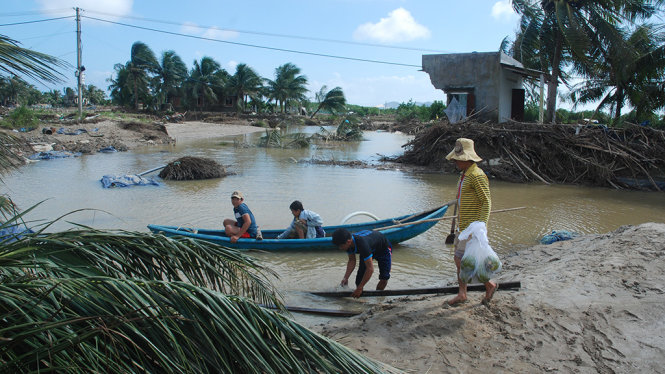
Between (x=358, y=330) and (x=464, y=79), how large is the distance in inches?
671

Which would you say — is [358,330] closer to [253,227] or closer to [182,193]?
[253,227]

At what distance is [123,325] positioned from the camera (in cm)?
186

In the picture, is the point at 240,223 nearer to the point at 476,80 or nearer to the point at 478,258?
the point at 478,258

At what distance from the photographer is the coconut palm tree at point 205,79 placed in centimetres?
5162

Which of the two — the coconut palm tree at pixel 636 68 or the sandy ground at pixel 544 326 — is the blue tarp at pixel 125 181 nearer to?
the sandy ground at pixel 544 326

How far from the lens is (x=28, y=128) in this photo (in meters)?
25.2

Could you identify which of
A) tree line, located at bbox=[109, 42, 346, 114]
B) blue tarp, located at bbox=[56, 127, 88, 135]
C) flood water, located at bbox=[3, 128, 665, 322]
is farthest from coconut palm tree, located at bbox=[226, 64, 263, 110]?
flood water, located at bbox=[3, 128, 665, 322]

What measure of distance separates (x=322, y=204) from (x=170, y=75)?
45.4 m

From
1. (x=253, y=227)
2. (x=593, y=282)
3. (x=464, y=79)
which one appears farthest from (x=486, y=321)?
(x=464, y=79)

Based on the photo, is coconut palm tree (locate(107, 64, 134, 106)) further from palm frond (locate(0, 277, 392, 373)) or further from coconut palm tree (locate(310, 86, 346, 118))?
palm frond (locate(0, 277, 392, 373))

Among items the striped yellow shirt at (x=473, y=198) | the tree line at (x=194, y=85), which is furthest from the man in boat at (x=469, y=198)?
the tree line at (x=194, y=85)

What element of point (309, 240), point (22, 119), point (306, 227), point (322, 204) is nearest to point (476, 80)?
point (322, 204)

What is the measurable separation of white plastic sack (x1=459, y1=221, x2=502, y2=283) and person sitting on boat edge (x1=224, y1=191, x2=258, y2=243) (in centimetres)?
400

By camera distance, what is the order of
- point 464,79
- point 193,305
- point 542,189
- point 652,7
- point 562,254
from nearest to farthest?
point 193,305 → point 562,254 → point 542,189 → point 652,7 → point 464,79
